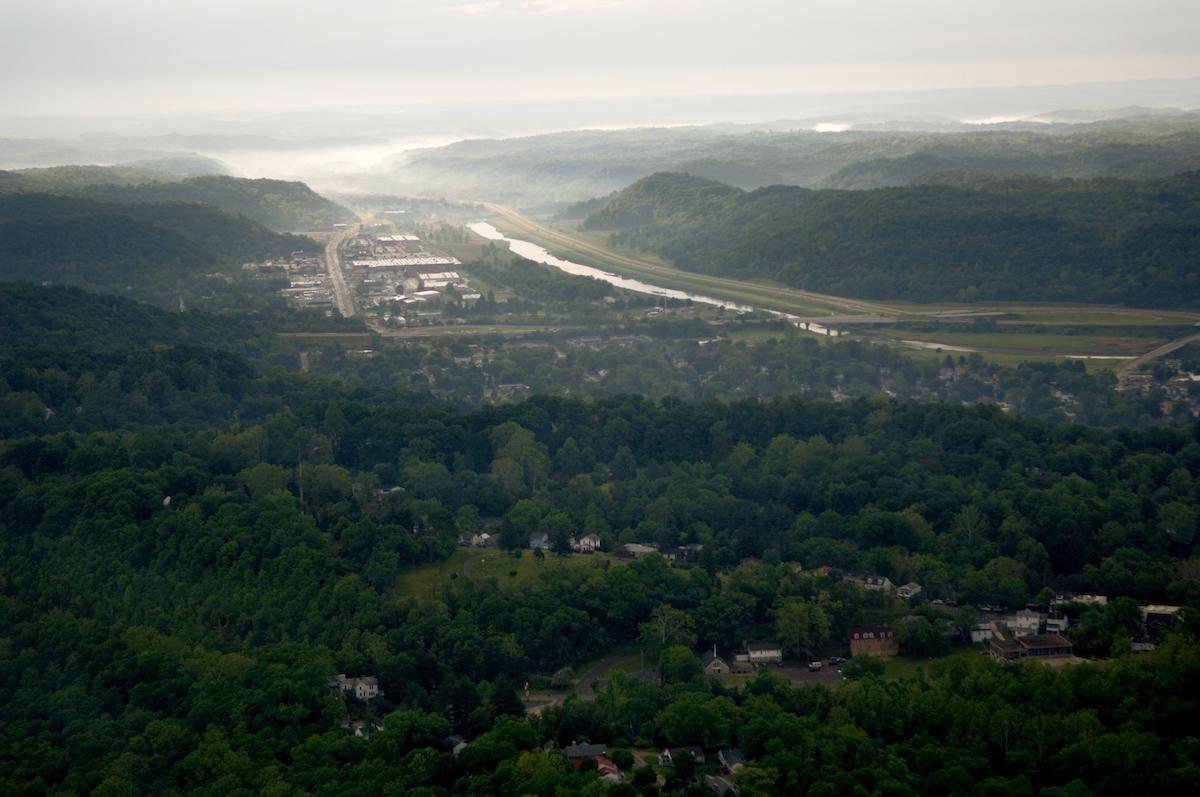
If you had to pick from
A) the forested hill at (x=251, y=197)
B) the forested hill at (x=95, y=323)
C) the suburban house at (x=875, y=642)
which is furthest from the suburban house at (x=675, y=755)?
the forested hill at (x=251, y=197)

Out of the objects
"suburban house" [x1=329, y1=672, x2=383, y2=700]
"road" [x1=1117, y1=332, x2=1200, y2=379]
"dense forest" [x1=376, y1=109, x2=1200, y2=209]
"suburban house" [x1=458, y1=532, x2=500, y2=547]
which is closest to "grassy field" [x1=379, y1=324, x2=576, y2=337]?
"road" [x1=1117, y1=332, x2=1200, y2=379]

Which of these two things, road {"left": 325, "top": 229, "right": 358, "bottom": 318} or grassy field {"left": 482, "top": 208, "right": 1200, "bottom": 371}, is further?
road {"left": 325, "top": 229, "right": 358, "bottom": 318}

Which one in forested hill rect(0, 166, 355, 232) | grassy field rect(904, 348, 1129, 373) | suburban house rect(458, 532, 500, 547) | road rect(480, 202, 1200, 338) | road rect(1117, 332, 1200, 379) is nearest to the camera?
suburban house rect(458, 532, 500, 547)

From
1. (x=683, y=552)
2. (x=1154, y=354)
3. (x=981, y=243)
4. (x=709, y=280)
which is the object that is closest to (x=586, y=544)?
(x=683, y=552)

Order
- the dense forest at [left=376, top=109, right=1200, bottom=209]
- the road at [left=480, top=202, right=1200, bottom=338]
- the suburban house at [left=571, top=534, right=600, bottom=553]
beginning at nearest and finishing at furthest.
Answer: the suburban house at [left=571, top=534, right=600, bottom=553] < the road at [left=480, top=202, right=1200, bottom=338] < the dense forest at [left=376, top=109, right=1200, bottom=209]

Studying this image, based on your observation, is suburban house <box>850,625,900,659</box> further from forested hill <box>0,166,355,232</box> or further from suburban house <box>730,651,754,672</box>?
forested hill <box>0,166,355,232</box>

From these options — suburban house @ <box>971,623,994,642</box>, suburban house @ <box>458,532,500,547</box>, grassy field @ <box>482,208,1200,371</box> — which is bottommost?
suburban house @ <box>971,623,994,642</box>

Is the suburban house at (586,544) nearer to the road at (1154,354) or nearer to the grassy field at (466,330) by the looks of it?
the road at (1154,354)

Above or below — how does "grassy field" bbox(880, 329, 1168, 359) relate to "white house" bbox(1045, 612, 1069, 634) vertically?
above
